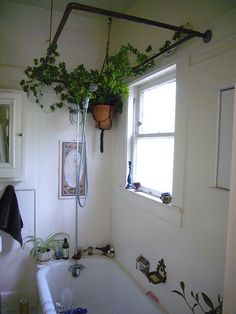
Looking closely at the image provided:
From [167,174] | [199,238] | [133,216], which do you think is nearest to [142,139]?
[167,174]

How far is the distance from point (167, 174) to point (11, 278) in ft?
5.71

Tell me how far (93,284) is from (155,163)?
1319mm

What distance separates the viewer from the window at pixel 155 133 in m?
1.82

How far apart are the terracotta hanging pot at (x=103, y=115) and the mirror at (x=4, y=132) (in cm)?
76

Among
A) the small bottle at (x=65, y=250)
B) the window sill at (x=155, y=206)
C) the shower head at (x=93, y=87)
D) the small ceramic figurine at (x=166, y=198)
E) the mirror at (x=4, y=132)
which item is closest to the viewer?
the window sill at (x=155, y=206)

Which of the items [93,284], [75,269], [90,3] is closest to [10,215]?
[75,269]

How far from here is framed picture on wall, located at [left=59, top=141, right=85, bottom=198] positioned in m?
2.45

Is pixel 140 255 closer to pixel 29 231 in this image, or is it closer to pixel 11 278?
pixel 29 231

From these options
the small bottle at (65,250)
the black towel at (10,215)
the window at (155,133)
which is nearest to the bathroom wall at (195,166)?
the window at (155,133)

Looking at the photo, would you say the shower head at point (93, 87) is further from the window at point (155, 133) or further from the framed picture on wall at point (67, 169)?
the framed picture on wall at point (67, 169)

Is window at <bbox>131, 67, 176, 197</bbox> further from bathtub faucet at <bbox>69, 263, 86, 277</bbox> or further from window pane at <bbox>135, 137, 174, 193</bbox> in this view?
bathtub faucet at <bbox>69, 263, 86, 277</bbox>

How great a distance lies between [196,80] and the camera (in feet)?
4.65

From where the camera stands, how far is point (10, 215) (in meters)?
2.20

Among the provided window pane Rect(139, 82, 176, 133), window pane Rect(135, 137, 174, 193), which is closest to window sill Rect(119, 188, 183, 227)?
window pane Rect(135, 137, 174, 193)
